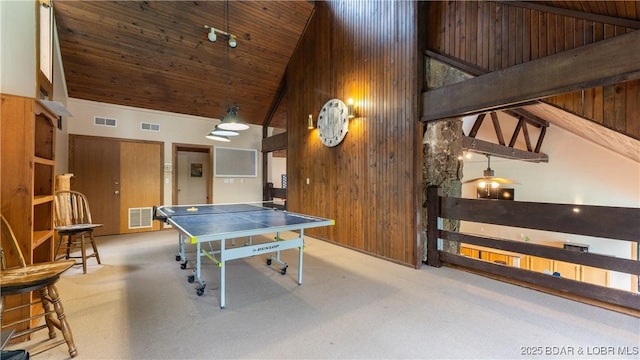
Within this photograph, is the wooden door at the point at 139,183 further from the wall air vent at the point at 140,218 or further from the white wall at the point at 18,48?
the white wall at the point at 18,48

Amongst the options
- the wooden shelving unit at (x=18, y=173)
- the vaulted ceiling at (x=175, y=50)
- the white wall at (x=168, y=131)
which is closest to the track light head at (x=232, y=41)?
the vaulted ceiling at (x=175, y=50)

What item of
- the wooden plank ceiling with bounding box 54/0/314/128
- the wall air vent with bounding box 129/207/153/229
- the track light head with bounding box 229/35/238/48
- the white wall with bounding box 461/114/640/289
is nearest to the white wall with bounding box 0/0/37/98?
the wooden plank ceiling with bounding box 54/0/314/128

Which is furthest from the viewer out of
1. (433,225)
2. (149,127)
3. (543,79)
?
(149,127)

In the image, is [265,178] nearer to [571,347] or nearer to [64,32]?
[64,32]

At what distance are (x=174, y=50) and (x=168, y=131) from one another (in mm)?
1972

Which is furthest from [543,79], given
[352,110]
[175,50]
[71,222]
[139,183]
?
[139,183]

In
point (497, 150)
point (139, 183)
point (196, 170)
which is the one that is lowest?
point (139, 183)

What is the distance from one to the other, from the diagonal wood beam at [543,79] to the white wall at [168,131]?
547 centimetres

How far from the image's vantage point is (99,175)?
5633 millimetres

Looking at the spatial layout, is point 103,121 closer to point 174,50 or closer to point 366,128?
Result: point 174,50

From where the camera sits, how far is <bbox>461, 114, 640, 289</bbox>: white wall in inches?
245

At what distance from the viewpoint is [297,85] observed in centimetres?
597

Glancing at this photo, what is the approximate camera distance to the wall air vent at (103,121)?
564 centimetres

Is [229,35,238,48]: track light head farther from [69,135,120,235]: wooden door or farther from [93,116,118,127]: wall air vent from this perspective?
[69,135,120,235]: wooden door
